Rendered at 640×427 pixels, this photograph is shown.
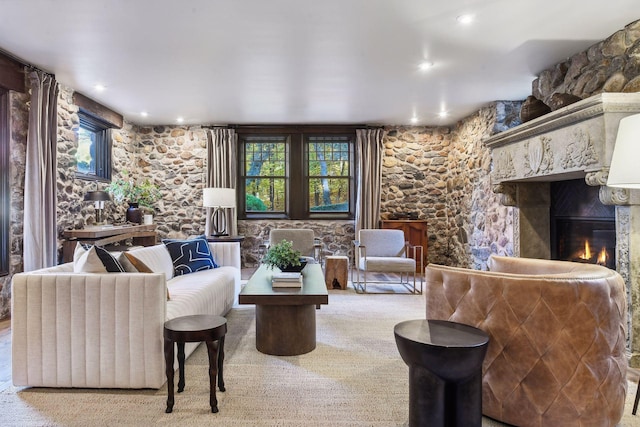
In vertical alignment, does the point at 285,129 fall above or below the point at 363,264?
above

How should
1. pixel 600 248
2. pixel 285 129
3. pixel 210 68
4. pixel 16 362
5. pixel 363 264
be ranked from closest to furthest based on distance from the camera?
pixel 16 362 → pixel 600 248 → pixel 210 68 → pixel 363 264 → pixel 285 129

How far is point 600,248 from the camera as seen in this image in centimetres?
361

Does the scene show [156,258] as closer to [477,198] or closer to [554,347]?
[554,347]

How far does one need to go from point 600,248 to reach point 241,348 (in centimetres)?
344

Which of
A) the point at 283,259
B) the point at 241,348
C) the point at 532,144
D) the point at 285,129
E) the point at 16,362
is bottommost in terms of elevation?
the point at 241,348

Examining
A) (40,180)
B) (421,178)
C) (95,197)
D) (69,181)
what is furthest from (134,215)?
(421,178)

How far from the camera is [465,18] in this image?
2.99 metres

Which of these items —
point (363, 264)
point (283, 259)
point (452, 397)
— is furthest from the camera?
point (363, 264)

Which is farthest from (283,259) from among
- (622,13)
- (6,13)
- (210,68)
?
(622,13)

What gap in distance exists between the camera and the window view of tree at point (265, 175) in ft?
22.8

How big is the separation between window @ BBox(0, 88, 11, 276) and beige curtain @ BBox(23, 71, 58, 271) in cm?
15

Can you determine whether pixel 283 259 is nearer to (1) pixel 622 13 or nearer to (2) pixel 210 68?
(2) pixel 210 68

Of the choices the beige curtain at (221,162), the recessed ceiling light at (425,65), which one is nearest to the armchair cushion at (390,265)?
the recessed ceiling light at (425,65)

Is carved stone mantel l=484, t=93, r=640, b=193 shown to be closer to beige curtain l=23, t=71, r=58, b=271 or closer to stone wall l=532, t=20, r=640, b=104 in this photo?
stone wall l=532, t=20, r=640, b=104
